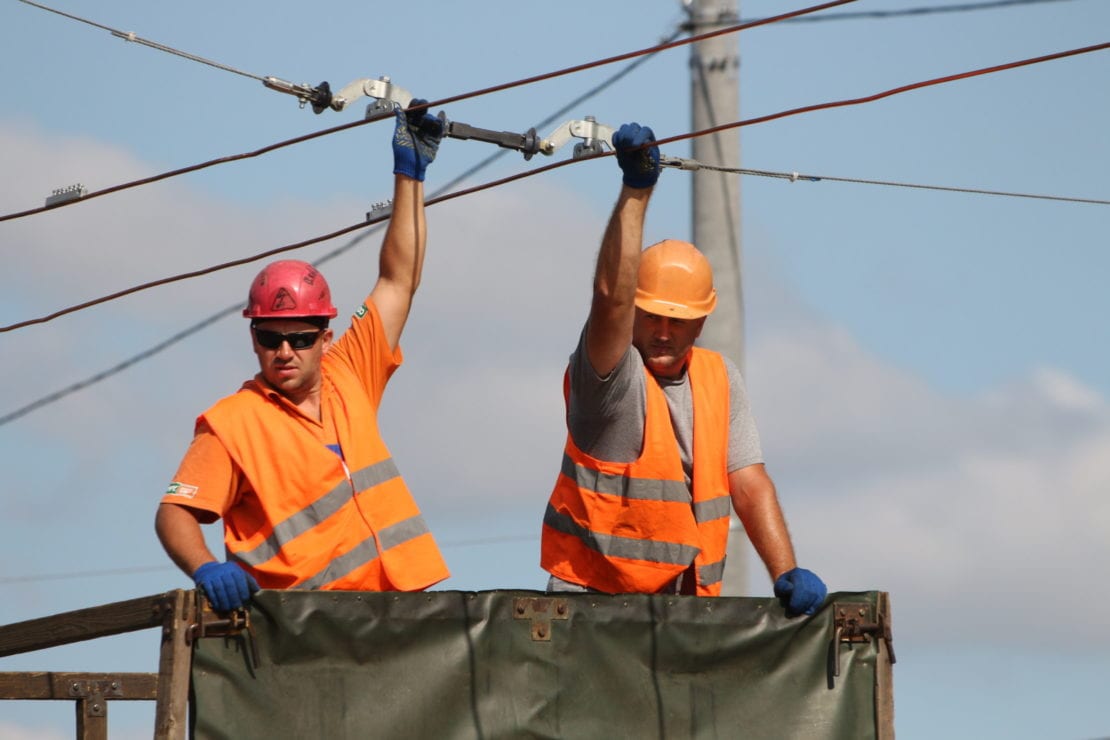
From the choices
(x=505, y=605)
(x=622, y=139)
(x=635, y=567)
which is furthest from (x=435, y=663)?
(x=622, y=139)

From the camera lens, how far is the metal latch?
6.62 m

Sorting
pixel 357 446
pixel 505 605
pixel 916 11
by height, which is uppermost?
pixel 916 11

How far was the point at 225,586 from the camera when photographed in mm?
5941

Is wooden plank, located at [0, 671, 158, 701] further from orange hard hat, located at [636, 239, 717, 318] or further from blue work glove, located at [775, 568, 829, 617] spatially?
blue work glove, located at [775, 568, 829, 617]

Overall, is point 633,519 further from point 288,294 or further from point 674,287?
point 288,294

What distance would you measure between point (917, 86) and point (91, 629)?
11.1 ft

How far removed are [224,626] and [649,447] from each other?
5.62ft

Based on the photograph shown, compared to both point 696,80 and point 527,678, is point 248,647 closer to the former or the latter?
point 527,678

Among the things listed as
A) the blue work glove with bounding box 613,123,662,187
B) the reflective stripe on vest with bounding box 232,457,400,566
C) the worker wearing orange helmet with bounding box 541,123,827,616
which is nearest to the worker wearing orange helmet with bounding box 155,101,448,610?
the reflective stripe on vest with bounding box 232,457,400,566

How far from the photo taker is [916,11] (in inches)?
400

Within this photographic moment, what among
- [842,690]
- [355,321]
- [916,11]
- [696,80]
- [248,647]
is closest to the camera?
[248,647]

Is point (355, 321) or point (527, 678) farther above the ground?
point (355, 321)

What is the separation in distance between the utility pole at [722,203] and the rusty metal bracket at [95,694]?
2883mm

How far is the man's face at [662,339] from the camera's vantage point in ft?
23.7
